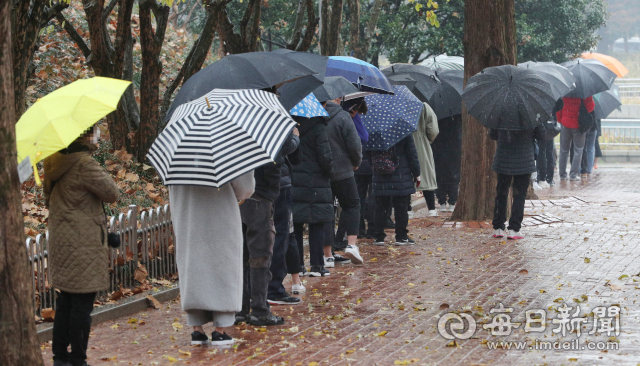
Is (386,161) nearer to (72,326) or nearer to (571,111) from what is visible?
(72,326)

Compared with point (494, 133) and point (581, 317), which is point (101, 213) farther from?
point (494, 133)

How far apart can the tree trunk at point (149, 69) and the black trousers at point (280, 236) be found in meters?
5.11

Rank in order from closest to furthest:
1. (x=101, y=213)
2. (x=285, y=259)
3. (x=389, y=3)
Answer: (x=101, y=213) → (x=285, y=259) → (x=389, y=3)

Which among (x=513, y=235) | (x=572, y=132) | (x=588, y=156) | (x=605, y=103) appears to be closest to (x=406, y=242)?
(x=513, y=235)

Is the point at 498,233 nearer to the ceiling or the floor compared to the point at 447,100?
nearer to the floor

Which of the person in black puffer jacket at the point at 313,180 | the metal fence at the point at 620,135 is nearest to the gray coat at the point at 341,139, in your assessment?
the person in black puffer jacket at the point at 313,180

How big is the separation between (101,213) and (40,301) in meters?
1.72

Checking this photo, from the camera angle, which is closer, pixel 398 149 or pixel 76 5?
pixel 398 149

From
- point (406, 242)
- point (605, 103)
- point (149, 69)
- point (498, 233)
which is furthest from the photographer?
point (605, 103)

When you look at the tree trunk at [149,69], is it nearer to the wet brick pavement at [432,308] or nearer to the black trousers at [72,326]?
the wet brick pavement at [432,308]

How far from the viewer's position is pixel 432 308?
6.93 metres

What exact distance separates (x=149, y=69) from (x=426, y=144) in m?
4.42

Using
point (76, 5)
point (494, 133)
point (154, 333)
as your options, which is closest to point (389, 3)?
point (76, 5)

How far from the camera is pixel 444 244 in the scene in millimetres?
10523
